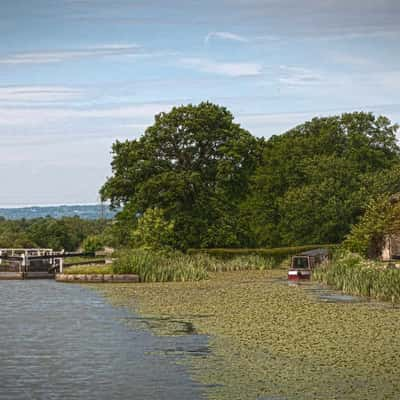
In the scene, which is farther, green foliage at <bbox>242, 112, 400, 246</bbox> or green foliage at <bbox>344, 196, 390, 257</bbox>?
green foliage at <bbox>242, 112, 400, 246</bbox>

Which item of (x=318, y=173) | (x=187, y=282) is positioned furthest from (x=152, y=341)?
(x=318, y=173)

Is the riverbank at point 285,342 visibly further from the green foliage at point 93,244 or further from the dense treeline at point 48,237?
the dense treeline at point 48,237

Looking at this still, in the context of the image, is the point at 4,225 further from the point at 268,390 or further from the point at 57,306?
the point at 268,390

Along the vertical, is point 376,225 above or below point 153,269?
above

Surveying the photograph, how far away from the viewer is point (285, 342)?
21.2 metres

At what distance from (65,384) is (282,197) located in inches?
2190

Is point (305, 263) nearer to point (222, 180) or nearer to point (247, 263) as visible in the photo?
point (247, 263)

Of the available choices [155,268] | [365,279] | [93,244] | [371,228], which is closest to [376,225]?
[371,228]

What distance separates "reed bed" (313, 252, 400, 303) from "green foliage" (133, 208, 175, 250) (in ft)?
54.7

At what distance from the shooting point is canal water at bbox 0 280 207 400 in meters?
15.6

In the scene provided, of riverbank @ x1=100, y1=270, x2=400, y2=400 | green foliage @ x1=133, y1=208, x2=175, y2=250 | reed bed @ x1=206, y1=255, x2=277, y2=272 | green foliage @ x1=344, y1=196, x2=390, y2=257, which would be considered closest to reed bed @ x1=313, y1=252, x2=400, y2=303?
riverbank @ x1=100, y1=270, x2=400, y2=400

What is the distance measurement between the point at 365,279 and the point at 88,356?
58.6ft

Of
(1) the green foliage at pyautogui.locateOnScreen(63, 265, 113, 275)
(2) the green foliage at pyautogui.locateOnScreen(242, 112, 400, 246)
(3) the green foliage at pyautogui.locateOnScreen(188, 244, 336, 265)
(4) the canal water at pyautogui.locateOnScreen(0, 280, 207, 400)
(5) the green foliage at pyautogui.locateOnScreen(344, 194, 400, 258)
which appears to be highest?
(2) the green foliage at pyautogui.locateOnScreen(242, 112, 400, 246)

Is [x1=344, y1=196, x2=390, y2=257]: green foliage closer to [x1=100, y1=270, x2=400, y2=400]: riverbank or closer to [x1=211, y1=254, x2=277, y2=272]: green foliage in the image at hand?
[x1=211, y1=254, x2=277, y2=272]: green foliage
